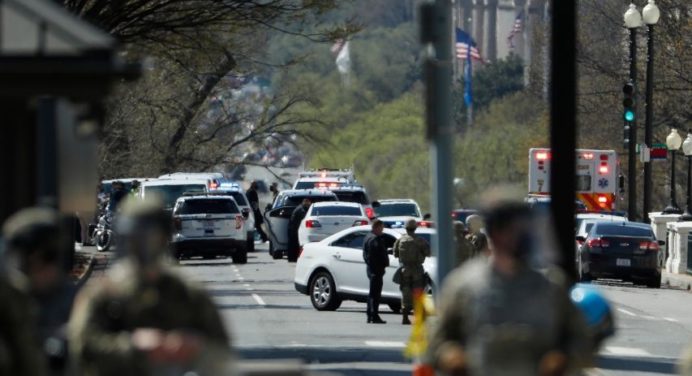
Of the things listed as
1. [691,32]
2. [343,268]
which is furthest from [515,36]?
[343,268]

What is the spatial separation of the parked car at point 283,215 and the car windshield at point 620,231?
27.8ft

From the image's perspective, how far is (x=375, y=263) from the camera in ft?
87.4

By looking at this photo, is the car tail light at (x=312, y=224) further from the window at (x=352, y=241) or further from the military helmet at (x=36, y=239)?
the military helmet at (x=36, y=239)

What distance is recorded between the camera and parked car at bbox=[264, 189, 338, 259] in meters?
44.4

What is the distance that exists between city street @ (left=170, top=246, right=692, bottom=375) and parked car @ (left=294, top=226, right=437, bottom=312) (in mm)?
320

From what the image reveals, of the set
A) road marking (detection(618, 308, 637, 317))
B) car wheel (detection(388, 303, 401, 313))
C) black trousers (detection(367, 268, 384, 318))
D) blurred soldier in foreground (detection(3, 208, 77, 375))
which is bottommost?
road marking (detection(618, 308, 637, 317))

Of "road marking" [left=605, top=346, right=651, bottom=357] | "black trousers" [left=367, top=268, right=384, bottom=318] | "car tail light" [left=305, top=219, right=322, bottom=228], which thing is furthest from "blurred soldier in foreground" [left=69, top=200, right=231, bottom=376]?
"car tail light" [left=305, top=219, right=322, bottom=228]

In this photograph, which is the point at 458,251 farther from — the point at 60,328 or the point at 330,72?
the point at 330,72

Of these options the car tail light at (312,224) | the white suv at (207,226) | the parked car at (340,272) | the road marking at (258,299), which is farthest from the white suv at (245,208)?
the parked car at (340,272)

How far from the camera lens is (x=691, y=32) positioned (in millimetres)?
53000

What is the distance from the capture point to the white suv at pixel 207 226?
4184 cm

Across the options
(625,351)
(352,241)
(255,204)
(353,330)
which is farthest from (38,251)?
(255,204)

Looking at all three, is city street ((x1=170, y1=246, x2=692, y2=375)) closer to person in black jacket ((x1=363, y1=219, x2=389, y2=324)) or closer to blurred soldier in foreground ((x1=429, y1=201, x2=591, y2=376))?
person in black jacket ((x1=363, y1=219, x2=389, y2=324))

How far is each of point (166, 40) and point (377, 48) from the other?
484ft
